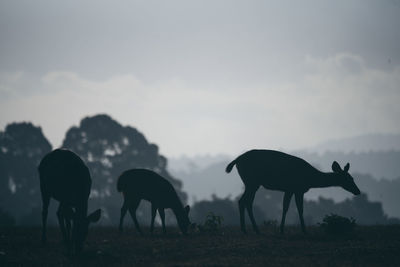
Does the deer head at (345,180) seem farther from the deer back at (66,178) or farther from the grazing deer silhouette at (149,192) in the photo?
the deer back at (66,178)

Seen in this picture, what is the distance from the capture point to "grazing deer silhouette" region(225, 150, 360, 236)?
19531mm

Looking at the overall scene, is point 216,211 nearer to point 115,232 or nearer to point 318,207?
point 318,207

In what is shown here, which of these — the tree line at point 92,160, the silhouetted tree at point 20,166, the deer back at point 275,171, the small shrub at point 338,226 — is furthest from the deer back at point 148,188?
the silhouetted tree at point 20,166

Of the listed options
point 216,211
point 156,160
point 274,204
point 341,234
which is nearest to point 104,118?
point 156,160

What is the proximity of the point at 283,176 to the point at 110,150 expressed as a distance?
→ 1837 inches

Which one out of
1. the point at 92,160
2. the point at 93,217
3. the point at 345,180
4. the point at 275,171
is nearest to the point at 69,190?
the point at 93,217

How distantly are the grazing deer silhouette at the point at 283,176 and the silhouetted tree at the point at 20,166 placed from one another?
50435mm

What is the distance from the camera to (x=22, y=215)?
62.7 meters

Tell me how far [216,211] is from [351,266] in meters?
55.8

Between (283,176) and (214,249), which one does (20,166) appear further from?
(214,249)

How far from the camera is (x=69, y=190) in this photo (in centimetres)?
1542

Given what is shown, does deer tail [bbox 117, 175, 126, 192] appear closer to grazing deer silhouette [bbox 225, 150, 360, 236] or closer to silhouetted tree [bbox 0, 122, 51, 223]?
→ grazing deer silhouette [bbox 225, 150, 360, 236]

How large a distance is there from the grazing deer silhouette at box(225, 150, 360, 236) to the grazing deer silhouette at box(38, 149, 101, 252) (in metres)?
6.68

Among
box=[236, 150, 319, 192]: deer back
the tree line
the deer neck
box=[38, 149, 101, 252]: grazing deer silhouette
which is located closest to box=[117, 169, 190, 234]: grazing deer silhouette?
box=[236, 150, 319, 192]: deer back
